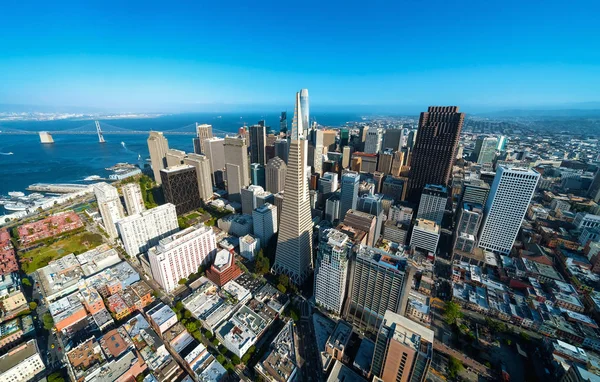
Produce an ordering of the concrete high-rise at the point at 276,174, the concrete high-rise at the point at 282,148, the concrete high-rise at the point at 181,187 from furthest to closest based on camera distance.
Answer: the concrete high-rise at the point at 282,148, the concrete high-rise at the point at 276,174, the concrete high-rise at the point at 181,187

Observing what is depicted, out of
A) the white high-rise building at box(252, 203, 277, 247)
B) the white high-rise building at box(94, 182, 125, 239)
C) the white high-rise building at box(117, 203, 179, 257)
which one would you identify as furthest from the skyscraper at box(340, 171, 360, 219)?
the white high-rise building at box(94, 182, 125, 239)

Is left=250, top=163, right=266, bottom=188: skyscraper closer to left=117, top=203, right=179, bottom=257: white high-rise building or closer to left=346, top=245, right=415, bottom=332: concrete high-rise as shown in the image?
left=117, top=203, right=179, bottom=257: white high-rise building

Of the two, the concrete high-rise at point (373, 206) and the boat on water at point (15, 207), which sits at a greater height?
the concrete high-rise at point (373, 206)

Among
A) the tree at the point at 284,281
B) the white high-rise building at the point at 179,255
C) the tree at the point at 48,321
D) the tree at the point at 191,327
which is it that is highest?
the white high-rise building at the point at 179,255

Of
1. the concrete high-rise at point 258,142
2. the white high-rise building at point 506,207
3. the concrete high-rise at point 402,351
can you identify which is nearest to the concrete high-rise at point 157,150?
the concrete high-rise at point 258,142

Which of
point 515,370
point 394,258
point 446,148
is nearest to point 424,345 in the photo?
point 394,258

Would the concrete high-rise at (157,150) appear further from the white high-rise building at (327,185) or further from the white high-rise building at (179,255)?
the white high-rise building at (327,185)
